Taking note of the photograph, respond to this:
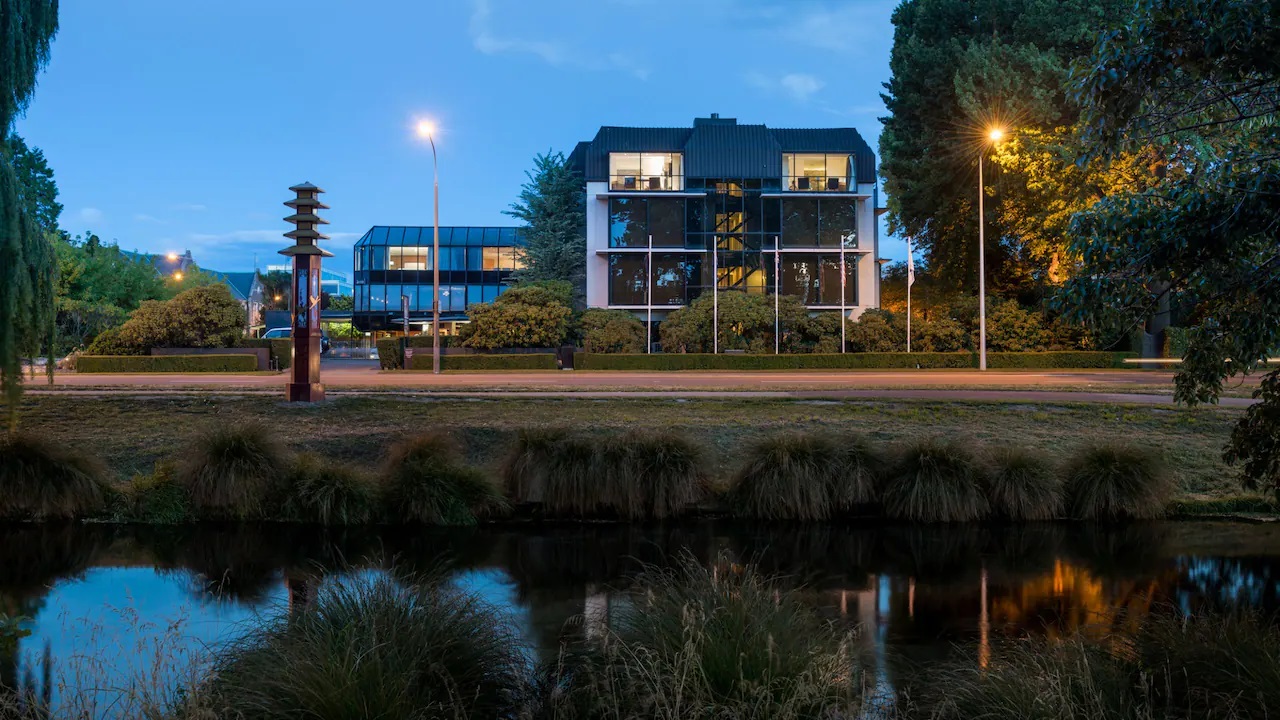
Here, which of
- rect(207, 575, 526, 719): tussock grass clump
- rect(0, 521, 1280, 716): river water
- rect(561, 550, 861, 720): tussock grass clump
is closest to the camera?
rect(207, 575, 526, 719): tussock grass clump

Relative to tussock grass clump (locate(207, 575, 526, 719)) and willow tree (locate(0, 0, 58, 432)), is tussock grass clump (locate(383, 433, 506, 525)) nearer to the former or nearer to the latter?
willow tree (locate(0, 0, 58, 432))

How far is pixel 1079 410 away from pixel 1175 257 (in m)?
13.0

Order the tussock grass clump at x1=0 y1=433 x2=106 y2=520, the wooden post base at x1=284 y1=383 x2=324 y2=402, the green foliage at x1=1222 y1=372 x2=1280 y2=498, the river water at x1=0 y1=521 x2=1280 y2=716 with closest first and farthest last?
the green foliage at x1=1222 y1=372 x2=1280 y2=498 < the river water at x1=0 y1=521 x2=1280 y2=716 < the tussock grass clump at x1=0 y1=433 x2=106 y2=520 < the wooden post base at x1=284 y1=383 x2=324 y2=402

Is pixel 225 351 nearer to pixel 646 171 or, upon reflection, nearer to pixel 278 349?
pixel 278 349

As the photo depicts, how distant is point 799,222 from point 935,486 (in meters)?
47.1

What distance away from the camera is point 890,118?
49.2 m

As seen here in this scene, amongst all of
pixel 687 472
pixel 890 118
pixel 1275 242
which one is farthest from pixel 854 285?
pixel 1275 242

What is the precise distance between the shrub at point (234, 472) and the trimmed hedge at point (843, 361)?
2828cm

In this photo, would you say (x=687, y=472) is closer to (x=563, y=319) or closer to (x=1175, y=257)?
(x=1175, y=257)

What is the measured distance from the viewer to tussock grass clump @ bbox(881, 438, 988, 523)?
11109mm

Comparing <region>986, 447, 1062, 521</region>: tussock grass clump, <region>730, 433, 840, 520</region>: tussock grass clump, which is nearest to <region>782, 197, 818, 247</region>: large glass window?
<region>986, 447, 1062, 521</region>: tussock grass clump

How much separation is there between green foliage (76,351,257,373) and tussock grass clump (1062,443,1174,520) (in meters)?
33.5

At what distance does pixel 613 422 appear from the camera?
626 inches

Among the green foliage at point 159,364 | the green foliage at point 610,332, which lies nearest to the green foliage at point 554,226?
the green foliage at point 610,332
